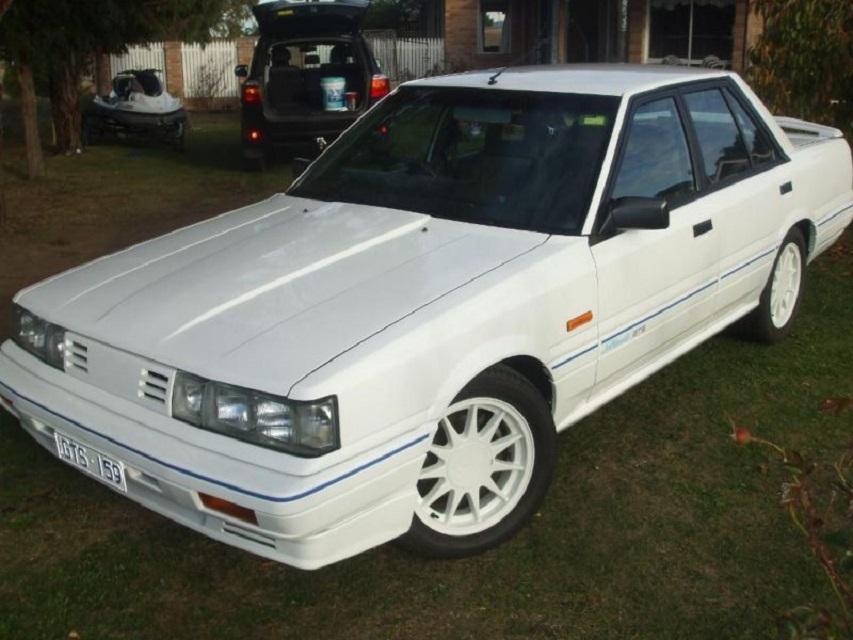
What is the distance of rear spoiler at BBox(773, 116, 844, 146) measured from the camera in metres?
6.05

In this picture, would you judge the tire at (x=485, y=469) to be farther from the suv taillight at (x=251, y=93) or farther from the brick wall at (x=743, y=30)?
the brick wall at (x=743, y=30)

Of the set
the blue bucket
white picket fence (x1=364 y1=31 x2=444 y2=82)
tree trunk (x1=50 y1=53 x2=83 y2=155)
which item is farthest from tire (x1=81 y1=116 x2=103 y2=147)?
white picket fence (x1=364 y1=31 x2=444 y2=82)

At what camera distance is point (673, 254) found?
14.2 ft

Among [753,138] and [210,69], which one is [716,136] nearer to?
[753,138]

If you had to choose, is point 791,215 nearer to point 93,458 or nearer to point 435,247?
point 435,247

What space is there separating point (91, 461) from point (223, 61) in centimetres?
2297

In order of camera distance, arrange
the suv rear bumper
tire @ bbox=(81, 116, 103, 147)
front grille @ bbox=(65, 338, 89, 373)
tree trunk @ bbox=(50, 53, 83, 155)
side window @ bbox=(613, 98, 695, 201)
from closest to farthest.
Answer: front grille @ bbox=(65, 338, 89, 373) → side window @ bbox=(613, 98, 695, 201) → the suv rear bumper → tree trunk @ bbox=(50, 53, 83, 155) → tire @ bbox=(81, 116, 103, 147)

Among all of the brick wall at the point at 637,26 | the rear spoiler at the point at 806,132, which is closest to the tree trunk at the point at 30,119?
the rear spoiler at the point at 806,132

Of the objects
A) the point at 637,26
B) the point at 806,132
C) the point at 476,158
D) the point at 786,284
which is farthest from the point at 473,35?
the point at 476,158

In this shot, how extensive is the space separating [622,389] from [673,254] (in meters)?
0.61

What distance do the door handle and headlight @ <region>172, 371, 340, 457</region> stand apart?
218cm

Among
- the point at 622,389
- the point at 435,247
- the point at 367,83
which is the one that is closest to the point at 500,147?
the point at 435,247

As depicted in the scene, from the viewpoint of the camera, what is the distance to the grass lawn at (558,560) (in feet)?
10.9

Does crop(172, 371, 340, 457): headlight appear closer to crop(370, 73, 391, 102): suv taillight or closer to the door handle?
the door handle
